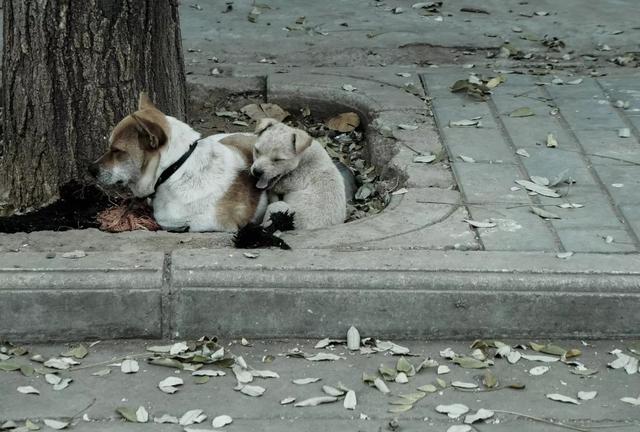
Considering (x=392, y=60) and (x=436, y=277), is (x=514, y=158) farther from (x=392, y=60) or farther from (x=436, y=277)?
(x=392, y=60)

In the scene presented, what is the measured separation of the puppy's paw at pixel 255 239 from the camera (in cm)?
522

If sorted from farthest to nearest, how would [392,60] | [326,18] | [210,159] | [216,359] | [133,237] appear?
[326,18]
[392,60]
[210,159]
[133,237]
[216,359]

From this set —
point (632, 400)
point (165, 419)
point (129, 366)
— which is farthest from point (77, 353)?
point (632, 400)

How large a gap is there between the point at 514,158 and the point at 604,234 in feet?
3.72

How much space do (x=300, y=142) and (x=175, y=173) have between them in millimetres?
761

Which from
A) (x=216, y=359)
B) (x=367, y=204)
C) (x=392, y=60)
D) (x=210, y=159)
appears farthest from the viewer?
(x=392, y=60)

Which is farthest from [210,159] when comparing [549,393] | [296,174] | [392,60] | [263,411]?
[392,60]

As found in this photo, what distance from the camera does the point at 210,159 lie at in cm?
570

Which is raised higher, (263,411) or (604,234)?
(604,234)

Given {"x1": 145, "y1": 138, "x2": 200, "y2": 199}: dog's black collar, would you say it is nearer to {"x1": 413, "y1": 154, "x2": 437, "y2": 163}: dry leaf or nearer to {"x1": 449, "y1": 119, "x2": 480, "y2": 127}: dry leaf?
{"x1": 413, "y1": 154, "x2": 437, "y2": 163}: dry leaf

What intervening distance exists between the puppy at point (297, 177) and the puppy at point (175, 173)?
182mm

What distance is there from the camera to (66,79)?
5.82 metres

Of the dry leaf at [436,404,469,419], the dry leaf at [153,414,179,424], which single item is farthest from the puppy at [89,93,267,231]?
the dry leaf at [436,404,469,419]

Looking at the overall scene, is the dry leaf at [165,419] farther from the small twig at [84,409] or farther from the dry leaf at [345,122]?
the dry leaf at [345,122]
